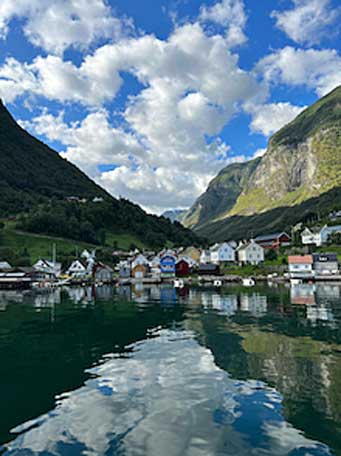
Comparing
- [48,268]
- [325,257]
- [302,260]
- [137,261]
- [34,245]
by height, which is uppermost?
[34,245]

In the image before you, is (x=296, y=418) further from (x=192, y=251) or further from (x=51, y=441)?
(x=192, y=251)

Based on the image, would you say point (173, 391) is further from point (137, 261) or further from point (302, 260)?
point (137, 261)

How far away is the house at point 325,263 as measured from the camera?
113 meters

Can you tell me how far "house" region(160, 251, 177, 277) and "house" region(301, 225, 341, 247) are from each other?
6026 cm

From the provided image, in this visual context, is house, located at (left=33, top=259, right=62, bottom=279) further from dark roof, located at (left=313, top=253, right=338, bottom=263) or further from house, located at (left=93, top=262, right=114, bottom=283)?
dark roof, located at (left=313, top=253, right=338, bottom=263)

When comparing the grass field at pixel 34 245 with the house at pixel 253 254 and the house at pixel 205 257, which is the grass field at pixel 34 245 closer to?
the house at pixel 205 257

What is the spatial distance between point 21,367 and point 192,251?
15759 centimetres

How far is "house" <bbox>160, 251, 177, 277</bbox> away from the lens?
133625 mm

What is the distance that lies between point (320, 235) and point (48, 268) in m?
110

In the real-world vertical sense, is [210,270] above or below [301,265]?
below

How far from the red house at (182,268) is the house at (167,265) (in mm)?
2402

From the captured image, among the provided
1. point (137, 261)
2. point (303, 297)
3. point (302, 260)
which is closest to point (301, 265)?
point (302, 260)

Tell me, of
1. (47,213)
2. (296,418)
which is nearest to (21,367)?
(296,418)

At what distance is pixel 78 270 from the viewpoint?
139m
